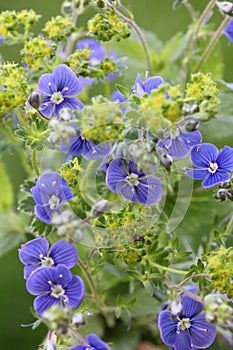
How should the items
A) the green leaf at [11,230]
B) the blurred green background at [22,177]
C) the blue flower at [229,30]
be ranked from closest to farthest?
the blue flower at [229,30], the green leaf at [11,230], the blurred green background at [22,177]

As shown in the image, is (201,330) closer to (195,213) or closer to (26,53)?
(195,213)

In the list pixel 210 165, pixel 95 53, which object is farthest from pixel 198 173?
pixel 95 53

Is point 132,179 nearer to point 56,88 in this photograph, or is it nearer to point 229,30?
point 56,88

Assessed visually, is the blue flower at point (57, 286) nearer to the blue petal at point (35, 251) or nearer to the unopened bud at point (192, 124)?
the blue petal at point (35, 251)

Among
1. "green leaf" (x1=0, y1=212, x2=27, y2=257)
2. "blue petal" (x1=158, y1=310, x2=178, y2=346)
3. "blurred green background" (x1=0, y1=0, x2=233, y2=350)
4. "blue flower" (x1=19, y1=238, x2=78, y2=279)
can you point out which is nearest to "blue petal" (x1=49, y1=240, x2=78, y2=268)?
"blue flower" (x1=19, y1=238, x2=78, y2=279)

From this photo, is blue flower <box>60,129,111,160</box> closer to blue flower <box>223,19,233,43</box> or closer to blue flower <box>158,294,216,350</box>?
blue flower <box>158,294,216,350</box>

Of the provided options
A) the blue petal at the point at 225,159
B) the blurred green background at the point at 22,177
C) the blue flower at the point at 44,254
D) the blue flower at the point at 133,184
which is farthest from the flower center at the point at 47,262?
the blurred green background at the point at 22,177

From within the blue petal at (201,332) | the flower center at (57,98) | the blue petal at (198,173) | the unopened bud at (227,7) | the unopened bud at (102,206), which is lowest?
the blue petal at (201,332)

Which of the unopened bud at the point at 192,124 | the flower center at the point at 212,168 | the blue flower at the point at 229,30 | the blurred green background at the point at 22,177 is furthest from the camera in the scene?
the blurred green background at the point at 22,177
